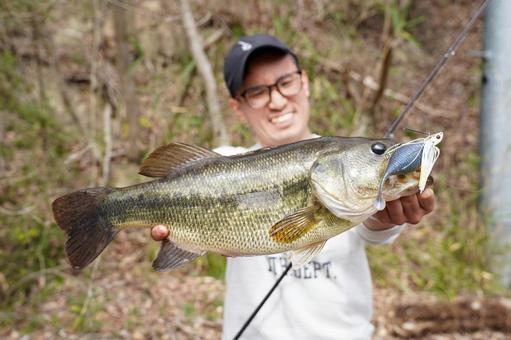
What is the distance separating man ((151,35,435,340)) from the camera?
2.08 m

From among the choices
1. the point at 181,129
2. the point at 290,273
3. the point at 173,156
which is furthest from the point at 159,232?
the point at 181,129

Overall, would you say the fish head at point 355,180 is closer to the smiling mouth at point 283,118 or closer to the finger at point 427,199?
the finger at point 427,199

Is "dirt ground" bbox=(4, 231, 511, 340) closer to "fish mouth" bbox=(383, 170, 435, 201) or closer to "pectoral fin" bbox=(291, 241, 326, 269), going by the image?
"pectoral fin" bbox=(291, 241, 326, 269)

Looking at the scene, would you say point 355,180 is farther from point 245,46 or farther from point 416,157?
point 245,46

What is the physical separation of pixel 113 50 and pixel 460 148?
5.54 metres

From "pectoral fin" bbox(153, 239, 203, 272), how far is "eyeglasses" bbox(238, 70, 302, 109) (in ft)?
2.84

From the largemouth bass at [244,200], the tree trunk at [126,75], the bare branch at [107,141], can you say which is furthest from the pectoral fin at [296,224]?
the tree trunk at [126,75]

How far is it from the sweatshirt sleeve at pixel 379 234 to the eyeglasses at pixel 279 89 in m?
0.76

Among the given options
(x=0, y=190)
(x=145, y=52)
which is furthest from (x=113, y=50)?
(x=0, y=190)

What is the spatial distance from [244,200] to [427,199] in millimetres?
646

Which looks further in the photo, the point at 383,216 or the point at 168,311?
the point at 168,311

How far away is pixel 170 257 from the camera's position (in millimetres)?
1743

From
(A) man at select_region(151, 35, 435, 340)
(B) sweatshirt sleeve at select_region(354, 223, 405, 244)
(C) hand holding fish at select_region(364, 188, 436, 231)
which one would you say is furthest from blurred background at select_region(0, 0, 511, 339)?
(C) hand holding fish at select_region(364, 188, 436, 231)

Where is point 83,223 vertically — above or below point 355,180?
below
